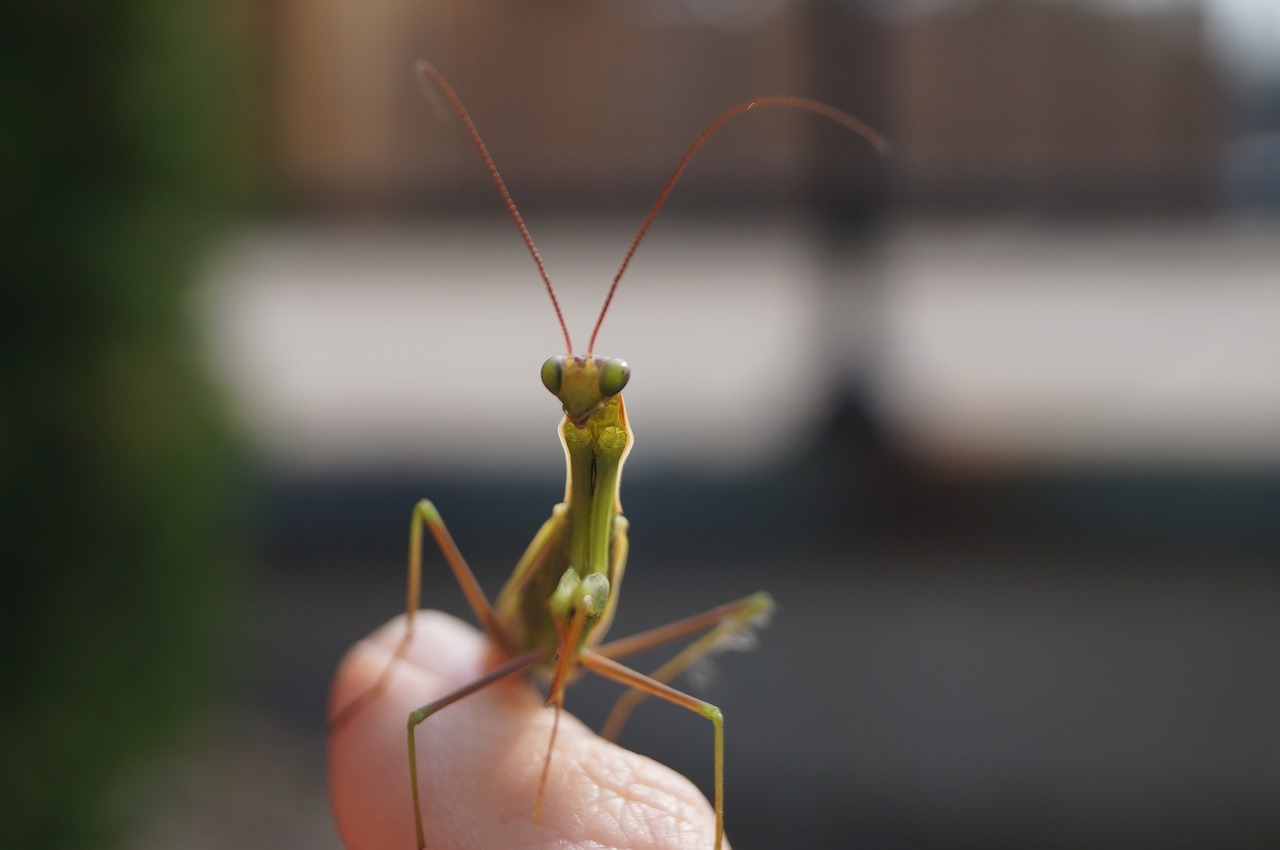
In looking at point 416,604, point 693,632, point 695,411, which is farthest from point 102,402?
point 695,411

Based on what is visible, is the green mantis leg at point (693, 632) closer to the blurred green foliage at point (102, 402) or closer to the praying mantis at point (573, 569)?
the praying mantis at point (573, 569)

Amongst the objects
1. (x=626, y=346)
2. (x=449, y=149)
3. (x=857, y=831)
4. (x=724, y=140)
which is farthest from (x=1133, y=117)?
(x=857, y=831)

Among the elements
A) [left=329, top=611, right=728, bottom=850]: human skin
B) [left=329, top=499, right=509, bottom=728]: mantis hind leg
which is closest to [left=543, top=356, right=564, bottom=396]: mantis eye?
[left=329, top=499, right=509, bottom=728]: mantis hind leg

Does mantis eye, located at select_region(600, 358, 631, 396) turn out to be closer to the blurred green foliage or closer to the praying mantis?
the praying mantis

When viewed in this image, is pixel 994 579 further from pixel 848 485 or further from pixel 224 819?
pixel 224 819

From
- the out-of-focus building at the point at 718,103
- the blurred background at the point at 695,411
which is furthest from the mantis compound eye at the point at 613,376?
the out-of-focus building at the point at 718,103
